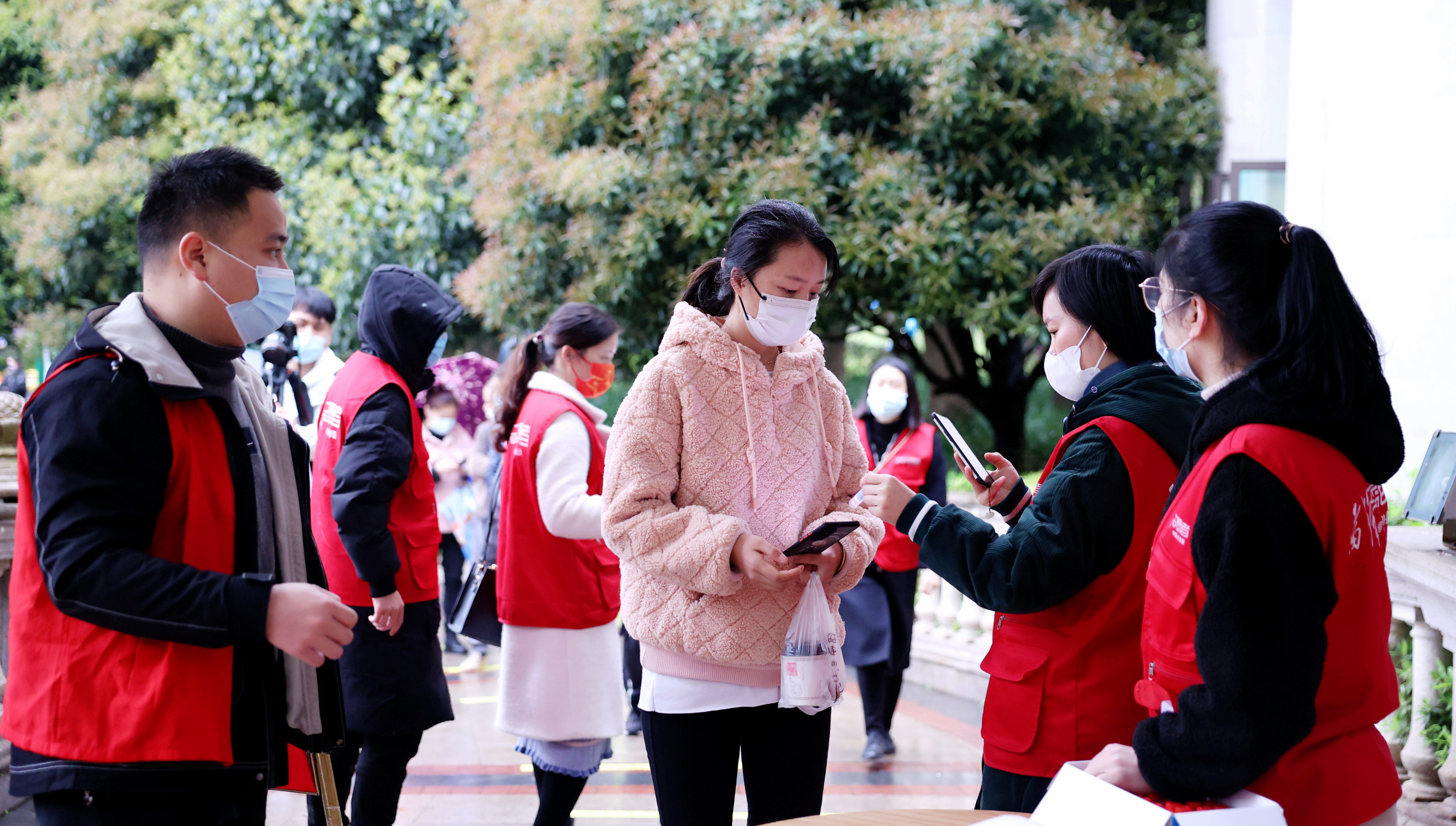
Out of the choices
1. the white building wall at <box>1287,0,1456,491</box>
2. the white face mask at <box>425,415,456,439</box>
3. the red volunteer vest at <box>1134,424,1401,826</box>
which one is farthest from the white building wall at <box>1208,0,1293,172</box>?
the red volunteer vest at <box>1134,424,1401,826</box>

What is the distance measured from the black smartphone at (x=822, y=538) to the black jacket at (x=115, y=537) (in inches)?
39.4

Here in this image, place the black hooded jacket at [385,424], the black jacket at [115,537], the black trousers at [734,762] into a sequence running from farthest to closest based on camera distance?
the black hooded jacket at [385,424], the black trousers at [734,762], the black jacket at [115,537]

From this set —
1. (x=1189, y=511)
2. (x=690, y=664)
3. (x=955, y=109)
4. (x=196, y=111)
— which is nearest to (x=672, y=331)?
(x=690, y=664)

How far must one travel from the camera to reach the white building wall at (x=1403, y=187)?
484cm

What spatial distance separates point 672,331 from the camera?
2469 millimetres

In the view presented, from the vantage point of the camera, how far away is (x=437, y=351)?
349 centimetres

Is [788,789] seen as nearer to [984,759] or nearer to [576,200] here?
[984,759]

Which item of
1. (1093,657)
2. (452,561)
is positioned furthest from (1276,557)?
(452,561)

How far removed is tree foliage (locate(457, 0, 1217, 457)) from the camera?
786 cm

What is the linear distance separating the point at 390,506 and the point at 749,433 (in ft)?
4.36

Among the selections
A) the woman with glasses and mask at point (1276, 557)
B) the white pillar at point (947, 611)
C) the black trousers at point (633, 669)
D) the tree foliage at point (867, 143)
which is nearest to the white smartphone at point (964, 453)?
the woman with glasses and mask at point (1276, 557)

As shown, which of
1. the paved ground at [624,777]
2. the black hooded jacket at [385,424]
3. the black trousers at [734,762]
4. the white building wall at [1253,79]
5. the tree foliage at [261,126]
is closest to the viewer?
the black trousers at [734,762]

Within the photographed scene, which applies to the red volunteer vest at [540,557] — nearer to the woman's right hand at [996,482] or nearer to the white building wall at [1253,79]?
the woman's right hand at [996,482]

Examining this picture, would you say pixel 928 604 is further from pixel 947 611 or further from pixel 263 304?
pixel 263 304
